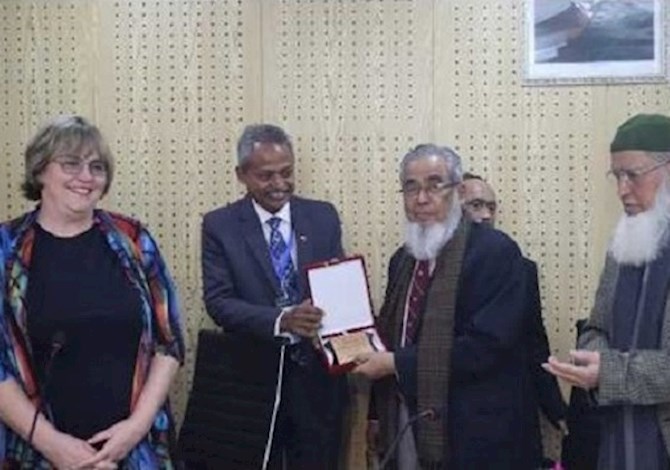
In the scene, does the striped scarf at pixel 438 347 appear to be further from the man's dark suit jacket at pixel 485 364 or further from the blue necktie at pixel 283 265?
the blue necktie at pixel 283 265

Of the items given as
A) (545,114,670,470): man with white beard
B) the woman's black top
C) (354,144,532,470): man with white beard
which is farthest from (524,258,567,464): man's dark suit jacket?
the woman's black top

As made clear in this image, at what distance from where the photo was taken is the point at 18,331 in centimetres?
246

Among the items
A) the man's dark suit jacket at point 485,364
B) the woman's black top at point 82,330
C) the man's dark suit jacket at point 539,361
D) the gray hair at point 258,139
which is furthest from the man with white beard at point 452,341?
the woman's black top at point 82,330

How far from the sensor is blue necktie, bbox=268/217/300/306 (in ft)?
10.3

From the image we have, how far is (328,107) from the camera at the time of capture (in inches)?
140

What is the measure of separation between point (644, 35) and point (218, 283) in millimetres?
1656

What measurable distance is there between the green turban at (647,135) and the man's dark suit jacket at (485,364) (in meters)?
0.47

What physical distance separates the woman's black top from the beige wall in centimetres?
109

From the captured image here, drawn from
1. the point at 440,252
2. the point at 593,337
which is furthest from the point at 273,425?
the point at 593,337

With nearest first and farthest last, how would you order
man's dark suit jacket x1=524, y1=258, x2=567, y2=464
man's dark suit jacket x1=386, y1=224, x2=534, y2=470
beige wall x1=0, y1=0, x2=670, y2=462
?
1. man's dark suit jacket x1=386, y1=224, x2=534, y2=470
2. man's dark suit jacket x1=524, y1=258, x2=567, y2=464
3. beige wall x1=0, y1=0, x2=670, y2=462

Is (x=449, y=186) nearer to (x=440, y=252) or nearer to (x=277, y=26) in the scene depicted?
(x=440, y=252)

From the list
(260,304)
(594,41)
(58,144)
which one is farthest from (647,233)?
(58,144)

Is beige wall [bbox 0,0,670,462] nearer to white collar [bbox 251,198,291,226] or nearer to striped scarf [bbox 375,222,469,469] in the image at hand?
white collar [bbox 251,198,291,226]

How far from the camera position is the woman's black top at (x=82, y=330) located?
97.3 inches
